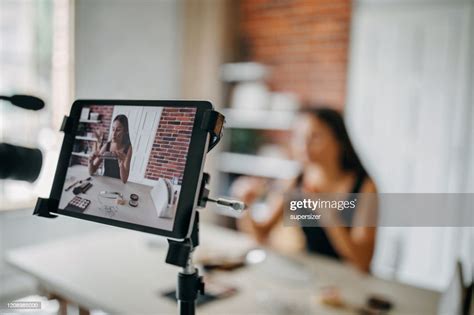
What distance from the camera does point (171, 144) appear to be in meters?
0.65

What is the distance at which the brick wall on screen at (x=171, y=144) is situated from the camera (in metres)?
0.63

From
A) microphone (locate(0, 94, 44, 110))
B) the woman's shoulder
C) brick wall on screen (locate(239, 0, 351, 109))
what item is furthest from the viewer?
brick wall on screen (locate(239, 0, 351, 109))

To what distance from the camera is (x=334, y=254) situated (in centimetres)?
179

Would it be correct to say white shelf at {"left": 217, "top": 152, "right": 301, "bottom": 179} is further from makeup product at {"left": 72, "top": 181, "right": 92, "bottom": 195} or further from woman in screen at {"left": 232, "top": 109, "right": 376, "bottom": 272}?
makeup product at {"left": 72, "top": 181, "right": 92, "bottom": 195}

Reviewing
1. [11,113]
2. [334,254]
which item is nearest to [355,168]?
[334,254]

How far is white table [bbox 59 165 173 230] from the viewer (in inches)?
25.0

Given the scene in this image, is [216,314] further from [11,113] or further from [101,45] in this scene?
[101,45]

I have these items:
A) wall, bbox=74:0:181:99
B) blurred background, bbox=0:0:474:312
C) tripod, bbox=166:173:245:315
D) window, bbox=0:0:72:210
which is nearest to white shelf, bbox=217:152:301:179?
blurred background, bbox=0:0:474:312

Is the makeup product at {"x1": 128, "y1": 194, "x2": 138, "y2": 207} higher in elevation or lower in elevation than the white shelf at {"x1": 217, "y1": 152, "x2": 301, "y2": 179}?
higher

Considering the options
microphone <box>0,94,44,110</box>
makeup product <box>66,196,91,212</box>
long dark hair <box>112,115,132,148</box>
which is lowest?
makeup product <box>66,196,91,212</box>

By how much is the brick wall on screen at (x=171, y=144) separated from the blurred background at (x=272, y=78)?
5.02ft

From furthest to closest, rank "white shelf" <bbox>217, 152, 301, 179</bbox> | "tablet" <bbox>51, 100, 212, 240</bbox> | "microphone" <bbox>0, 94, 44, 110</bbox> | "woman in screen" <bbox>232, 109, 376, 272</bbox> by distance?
1. "white shelf" <bbox>217, 152, 301, 179</bbox>
2. "woman in screen" <bbox>232, 109, 376, 272</bbox>
3. "microphone" <bbox>0, 94, 44, 110</bbox>
4. "tablet" <bbox>51, 100, 212, 240</bbox>

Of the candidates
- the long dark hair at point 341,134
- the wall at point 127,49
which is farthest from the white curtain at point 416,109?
the wall at point 127,49

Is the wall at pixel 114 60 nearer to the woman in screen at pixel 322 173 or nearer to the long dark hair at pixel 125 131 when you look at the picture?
the woman in screen at pixel 322 173
